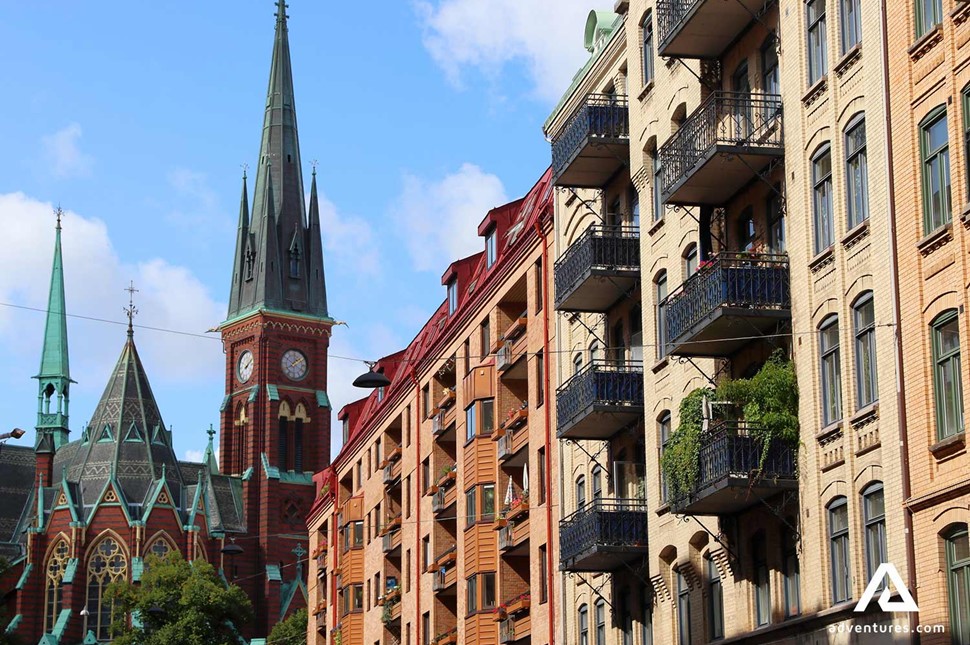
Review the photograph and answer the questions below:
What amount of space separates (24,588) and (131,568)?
27.4 ft

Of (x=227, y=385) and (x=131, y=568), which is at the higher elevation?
(x=227, y=385)

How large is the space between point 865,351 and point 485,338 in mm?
26268

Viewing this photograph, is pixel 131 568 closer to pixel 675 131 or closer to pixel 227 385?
pixel 227 385

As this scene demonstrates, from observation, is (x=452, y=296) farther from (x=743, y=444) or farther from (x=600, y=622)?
(x=743, y=444)

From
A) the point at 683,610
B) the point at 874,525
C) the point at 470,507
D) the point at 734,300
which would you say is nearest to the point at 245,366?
the point at 470,507

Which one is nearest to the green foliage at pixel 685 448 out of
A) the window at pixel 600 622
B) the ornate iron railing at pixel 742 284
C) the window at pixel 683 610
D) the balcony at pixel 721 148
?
the ornate iron railing at pixel 742 284

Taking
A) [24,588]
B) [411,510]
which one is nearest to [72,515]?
[24,588]

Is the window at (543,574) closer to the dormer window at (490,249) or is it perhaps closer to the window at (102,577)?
the dormer window at (490,249)

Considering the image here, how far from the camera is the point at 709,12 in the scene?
107 ft

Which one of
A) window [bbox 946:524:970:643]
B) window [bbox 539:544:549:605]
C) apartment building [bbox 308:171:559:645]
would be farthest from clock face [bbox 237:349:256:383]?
window [bbox 946:524:970:643]

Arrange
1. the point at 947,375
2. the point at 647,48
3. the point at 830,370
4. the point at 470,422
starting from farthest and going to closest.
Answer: the point at 470,422, the point at 647,48, the point at 830,370, the point at 947,375

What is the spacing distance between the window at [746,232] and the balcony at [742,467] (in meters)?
3.91

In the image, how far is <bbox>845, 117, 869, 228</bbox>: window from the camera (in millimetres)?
→ 28156

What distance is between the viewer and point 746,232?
33.2 m
